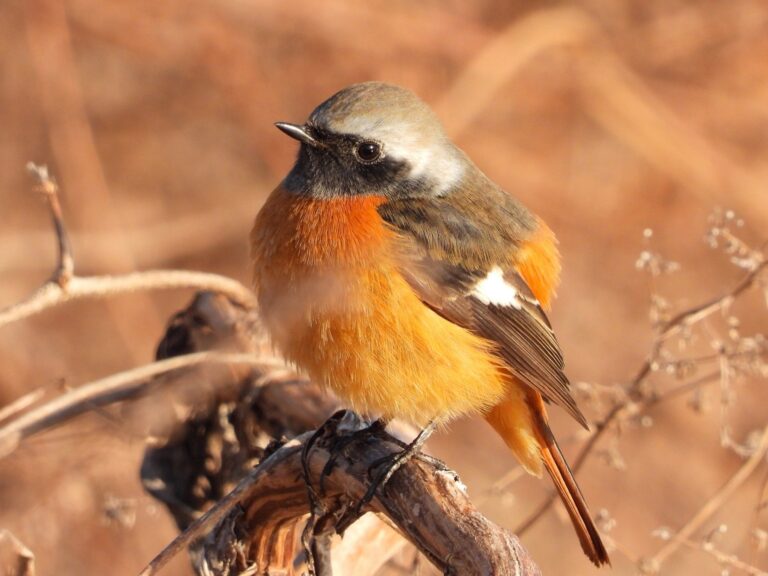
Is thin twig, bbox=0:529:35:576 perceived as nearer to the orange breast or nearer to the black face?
the orange breast

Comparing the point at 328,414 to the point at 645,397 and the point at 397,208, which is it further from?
the point at 645,397

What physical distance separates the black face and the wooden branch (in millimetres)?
Result: 617

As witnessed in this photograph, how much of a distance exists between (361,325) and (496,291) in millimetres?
546

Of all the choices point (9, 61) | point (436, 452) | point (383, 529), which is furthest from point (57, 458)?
point (9, 61)

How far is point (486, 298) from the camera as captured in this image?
3352 millimetres

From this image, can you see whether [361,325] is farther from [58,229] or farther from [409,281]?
[58,229]

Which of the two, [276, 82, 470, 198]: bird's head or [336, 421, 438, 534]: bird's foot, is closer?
[336, 421, 438, 534]: bird's foot

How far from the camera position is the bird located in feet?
10.1

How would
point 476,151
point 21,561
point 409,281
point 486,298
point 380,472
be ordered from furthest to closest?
point 476,151
point 486,298
point 409,281
point 380,472
point 21,561

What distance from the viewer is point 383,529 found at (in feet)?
10.1

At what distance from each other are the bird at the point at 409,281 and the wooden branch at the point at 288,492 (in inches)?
9.5

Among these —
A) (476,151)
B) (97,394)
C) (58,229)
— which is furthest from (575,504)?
(476,151)

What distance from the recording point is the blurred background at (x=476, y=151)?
710 cm

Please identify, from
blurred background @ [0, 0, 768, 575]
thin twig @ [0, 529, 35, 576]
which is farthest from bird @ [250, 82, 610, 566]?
blurred background @ [0, 0, 768, 575]
